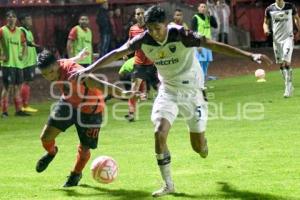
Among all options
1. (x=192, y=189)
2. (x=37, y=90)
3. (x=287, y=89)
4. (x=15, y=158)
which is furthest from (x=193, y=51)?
(x=37, y=90)

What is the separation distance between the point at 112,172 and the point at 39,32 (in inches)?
866

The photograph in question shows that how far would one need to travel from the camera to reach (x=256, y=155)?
11.0m

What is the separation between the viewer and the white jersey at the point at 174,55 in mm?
8750

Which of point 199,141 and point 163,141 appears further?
point 199,141

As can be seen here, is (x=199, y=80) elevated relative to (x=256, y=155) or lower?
elevated

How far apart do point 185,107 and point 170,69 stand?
0.52 metres

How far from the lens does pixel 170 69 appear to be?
29.7 feet

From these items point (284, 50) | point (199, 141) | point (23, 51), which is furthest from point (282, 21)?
point (199, 141)

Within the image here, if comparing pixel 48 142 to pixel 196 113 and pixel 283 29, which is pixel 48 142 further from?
pixel 283 29

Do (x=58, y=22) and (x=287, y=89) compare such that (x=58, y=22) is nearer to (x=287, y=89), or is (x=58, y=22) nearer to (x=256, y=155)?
(x=287, y=89)

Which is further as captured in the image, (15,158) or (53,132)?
(15,158)

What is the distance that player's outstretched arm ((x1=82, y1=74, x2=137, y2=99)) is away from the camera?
838 centimetres

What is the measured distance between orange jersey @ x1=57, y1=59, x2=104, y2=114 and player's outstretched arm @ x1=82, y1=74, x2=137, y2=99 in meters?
0.52

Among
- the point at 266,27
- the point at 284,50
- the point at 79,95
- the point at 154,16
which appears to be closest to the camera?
the point at 154,16
